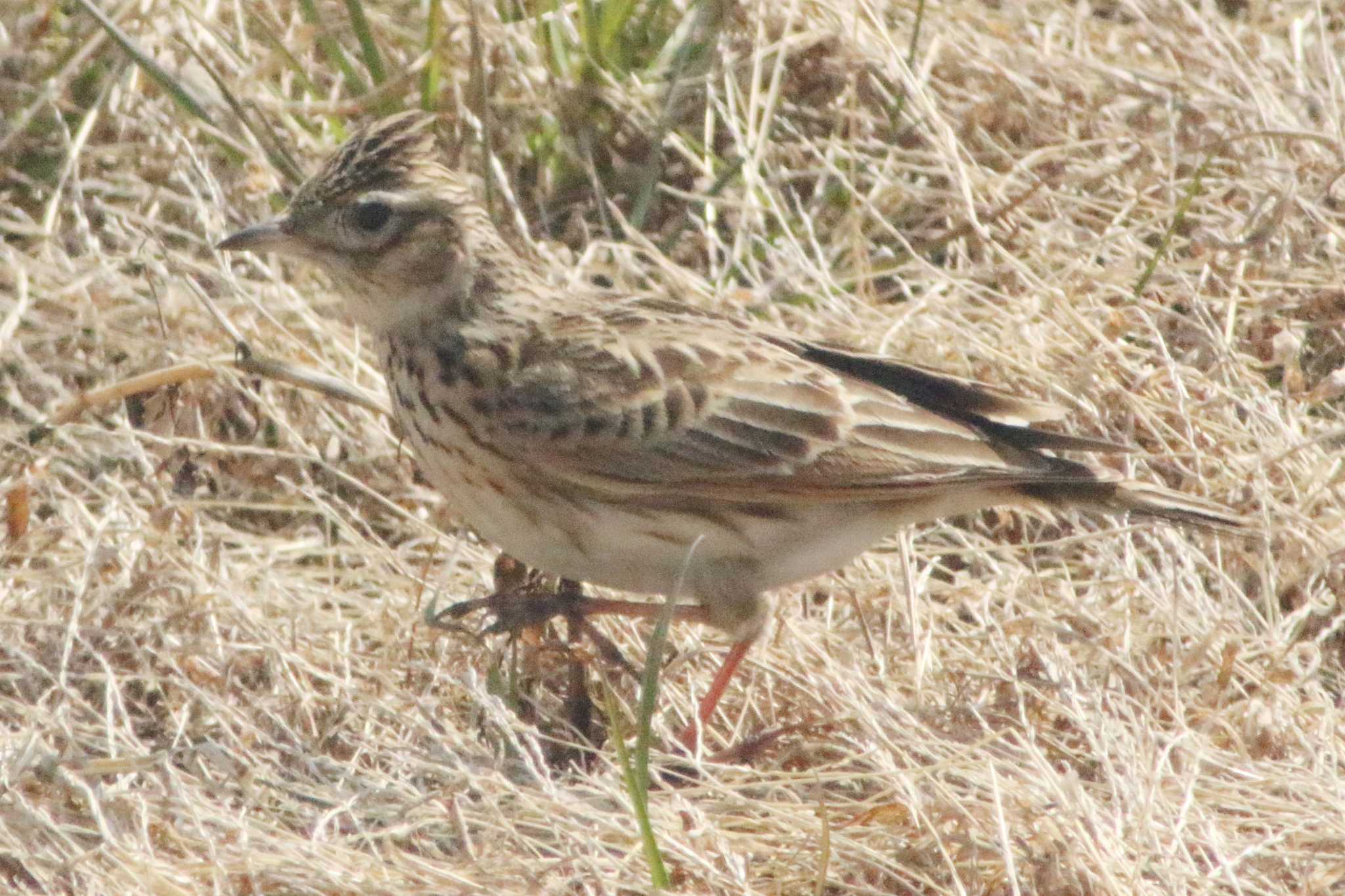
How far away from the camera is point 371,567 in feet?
18.1

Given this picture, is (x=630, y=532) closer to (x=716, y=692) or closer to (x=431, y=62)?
(x=716, y=692)

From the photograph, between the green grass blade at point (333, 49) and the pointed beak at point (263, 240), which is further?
the green grass blade at point (333, 49)

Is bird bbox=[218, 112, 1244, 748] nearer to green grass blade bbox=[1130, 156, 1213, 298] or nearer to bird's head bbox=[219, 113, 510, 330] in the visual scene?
bird's head bbox=[219, 113, 510, 330]

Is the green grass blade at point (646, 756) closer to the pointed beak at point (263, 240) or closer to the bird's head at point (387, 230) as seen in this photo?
the bird's head at point (387, 230)

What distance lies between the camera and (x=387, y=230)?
4.91 meters

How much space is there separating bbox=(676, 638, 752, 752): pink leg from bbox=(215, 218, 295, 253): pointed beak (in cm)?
138

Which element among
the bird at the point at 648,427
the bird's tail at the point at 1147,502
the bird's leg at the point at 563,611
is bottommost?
the bird's leg at the point at 563,611

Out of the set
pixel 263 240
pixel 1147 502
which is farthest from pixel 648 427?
pixel 1147 502

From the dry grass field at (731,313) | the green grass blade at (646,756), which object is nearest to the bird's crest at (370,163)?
the dry grass field at (731,313)

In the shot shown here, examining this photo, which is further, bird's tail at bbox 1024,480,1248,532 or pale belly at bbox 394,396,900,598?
bird's tail at bbox 1024,480,1248,532

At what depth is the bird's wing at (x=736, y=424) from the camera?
4707mm

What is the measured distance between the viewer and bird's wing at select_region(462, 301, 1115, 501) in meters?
4.71

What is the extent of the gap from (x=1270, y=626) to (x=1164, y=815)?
107cm

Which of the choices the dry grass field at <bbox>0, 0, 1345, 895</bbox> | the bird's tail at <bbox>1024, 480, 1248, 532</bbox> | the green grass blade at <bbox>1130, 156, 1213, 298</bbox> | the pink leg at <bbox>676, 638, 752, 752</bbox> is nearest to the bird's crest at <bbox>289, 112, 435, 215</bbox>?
the dry grass field at <bbox>0, 0, 1345, 895</bbox>
